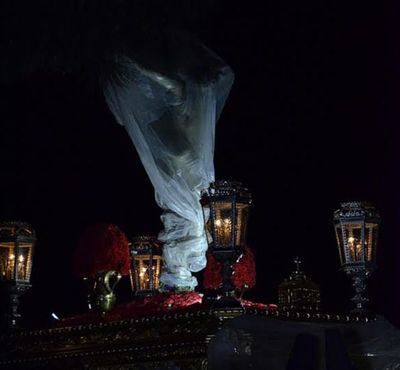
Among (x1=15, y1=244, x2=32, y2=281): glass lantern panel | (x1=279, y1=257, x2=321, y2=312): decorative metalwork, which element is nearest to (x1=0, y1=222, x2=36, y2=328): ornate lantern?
(x1=15, y1=244, x2=32, y2=281): glass lantern panel

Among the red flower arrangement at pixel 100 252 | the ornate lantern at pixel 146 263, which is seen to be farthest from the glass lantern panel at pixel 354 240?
the red flower arrangement at pixel 100 252

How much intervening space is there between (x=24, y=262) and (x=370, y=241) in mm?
3543

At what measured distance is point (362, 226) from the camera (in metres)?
10.5

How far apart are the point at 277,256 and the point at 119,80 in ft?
13.1

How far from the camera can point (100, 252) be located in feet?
37.4

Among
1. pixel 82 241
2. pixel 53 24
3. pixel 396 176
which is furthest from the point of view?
pixel 396 176

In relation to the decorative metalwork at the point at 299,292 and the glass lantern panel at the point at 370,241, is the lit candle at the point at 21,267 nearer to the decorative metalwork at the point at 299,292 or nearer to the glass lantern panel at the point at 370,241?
the decorative metalwork at the point at 299,292

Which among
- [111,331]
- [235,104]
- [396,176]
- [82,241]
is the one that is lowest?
[111,331]

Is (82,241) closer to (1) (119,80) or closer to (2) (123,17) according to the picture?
(1) (119,80)

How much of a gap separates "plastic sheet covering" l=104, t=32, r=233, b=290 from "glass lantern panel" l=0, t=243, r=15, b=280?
1527 millimetres

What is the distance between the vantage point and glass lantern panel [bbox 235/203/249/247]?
9.62m

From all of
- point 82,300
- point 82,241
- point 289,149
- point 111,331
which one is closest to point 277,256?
point 289,149

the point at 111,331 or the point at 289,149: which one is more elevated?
the point at 289,149

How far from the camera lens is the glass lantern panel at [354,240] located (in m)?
10.6
